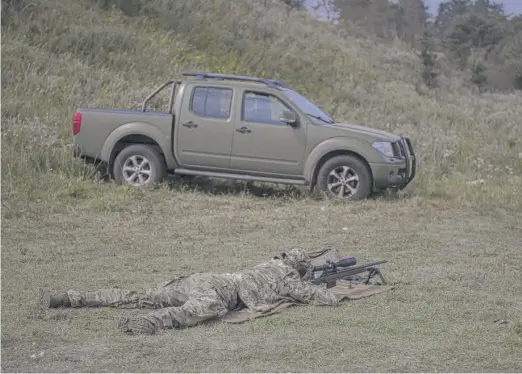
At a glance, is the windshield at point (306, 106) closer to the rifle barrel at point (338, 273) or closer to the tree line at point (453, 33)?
the rifle barrel at point (338, 273)

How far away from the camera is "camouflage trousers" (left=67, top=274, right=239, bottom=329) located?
6359 mm

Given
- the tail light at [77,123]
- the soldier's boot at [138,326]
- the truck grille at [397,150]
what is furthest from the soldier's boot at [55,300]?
the truck grille at [397,150]

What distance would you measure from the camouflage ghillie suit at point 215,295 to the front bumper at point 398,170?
5.71 metres

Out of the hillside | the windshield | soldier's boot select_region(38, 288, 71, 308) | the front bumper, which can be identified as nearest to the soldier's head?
soldier's boot select_region(38, 288, 71, 308)

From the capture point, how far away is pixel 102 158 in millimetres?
13305

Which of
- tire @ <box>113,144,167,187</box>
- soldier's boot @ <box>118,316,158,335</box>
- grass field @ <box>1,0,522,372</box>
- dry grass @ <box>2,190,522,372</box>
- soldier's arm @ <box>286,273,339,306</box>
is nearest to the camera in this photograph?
dry grass @ <box>2,190,522,372</box>

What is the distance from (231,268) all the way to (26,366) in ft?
11.4

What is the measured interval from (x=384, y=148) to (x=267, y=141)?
178 centimetres

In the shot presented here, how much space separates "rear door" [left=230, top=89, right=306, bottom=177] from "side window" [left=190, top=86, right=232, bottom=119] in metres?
0.22

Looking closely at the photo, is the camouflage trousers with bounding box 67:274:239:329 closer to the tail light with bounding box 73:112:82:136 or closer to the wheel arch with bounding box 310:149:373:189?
the wheel arch with bounding box 310:149:373:189

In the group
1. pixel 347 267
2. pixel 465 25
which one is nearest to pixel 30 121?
pixel 347 267

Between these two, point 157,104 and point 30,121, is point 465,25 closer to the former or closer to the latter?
point 157,104

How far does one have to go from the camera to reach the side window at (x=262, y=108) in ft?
43.1

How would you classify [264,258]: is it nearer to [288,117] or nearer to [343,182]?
[343,182]
